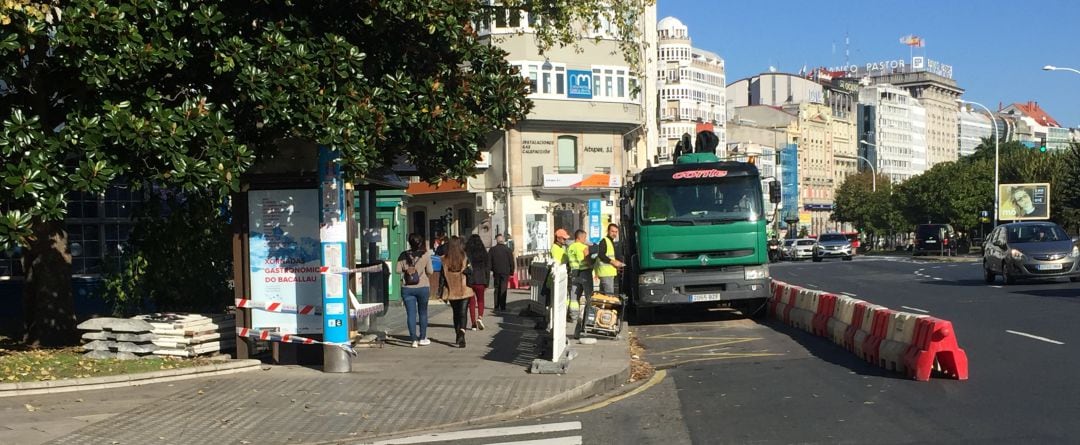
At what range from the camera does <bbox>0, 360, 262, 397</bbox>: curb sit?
42.2 ft

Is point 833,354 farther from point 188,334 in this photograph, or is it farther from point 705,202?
point 188,334

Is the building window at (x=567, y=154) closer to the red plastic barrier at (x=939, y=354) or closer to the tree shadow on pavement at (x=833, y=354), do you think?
the tree shadow on pavement at (x=833, y=354)

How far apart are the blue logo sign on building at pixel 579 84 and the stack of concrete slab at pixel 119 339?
3901 cm

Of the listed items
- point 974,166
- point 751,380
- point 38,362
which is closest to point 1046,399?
point 751,380

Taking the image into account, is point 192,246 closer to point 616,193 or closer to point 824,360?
point 824,360

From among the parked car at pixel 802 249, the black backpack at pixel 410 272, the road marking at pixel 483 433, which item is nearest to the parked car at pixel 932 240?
the parked car at pixel 802 249

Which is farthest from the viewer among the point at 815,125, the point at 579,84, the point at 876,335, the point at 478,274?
the point at 815,125

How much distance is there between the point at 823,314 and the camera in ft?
61.2

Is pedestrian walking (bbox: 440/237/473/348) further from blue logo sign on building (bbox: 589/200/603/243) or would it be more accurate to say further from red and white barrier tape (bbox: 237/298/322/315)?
blue logo sign on building (bbox: 589/200/603/243)

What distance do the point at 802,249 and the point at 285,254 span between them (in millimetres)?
63829

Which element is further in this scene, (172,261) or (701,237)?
(701,237)

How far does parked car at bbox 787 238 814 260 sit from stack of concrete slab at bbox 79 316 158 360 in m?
63.7

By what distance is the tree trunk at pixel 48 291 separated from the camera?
1723 centimetres

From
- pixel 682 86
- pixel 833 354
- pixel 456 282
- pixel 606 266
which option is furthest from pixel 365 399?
pixel 682 86
